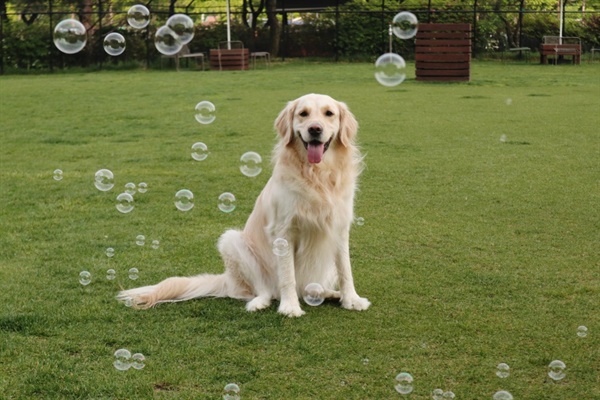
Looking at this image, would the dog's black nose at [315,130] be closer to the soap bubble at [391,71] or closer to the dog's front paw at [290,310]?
the dog's front paw at [290,310]

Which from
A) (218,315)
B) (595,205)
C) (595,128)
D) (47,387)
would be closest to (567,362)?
(218,315)

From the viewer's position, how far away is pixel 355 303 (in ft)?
17.3

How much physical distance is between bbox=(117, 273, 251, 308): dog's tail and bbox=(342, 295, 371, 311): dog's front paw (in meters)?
0.65

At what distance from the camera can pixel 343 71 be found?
27547 mm

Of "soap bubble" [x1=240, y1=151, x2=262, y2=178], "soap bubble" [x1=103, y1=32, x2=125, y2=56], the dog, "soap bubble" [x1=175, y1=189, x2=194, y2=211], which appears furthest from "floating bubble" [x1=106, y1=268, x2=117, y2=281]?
"soap bubble" [x1=103, y1=32, x2=125, y2=56]

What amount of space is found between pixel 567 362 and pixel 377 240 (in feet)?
9.20

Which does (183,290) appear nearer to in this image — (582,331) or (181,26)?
(582,331)

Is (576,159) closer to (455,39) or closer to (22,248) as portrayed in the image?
(22,248)

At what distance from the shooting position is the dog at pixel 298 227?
5211mm

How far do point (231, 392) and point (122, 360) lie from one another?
0.70 metres

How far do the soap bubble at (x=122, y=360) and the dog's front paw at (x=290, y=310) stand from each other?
1.10m

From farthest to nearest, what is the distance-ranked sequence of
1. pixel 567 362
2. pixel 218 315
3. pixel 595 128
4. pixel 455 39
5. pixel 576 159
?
pixel 455 39 < pixel 595 128 < pixel 576 159 < pixel 218 315 < pixel 567 362

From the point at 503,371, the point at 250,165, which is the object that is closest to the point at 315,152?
the point at 250,165

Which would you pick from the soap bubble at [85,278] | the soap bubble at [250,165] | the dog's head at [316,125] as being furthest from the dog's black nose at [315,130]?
the soap bubble at [85,278]
